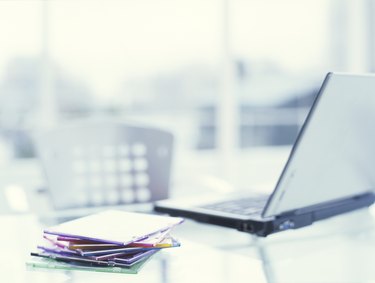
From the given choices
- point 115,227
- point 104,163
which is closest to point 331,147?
point 115,227

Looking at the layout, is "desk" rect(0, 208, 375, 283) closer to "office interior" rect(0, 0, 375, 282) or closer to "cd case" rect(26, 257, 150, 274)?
"cd case" rect(26, 257, 150, 274)

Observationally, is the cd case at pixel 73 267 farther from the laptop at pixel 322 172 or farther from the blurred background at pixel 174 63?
the blurred background at pixel 174 63

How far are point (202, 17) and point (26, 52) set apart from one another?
123cm

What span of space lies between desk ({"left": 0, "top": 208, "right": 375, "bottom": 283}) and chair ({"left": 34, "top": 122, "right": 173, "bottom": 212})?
1.14 feet

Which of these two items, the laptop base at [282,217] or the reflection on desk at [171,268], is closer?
the reflection on desk at [171,268]

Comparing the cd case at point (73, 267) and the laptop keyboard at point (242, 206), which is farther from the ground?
the cd case at point (73, 267)

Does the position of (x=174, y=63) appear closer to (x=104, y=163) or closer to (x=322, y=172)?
(x=104, y=163)

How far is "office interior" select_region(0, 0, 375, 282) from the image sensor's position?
2.99 m

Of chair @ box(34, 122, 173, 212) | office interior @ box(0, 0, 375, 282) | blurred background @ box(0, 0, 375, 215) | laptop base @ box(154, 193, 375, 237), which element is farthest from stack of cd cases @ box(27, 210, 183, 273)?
blurred background @ box(0, 0, 375, 215)

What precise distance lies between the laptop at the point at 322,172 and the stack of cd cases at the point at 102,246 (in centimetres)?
20

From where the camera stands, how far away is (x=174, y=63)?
3916mm

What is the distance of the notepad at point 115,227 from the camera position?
77 cm

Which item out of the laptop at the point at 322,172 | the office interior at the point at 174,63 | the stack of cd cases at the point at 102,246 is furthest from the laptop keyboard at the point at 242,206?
the office interior at the point at 174,63

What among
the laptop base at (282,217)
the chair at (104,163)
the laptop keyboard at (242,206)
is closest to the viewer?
the laptop base at (282,217)
